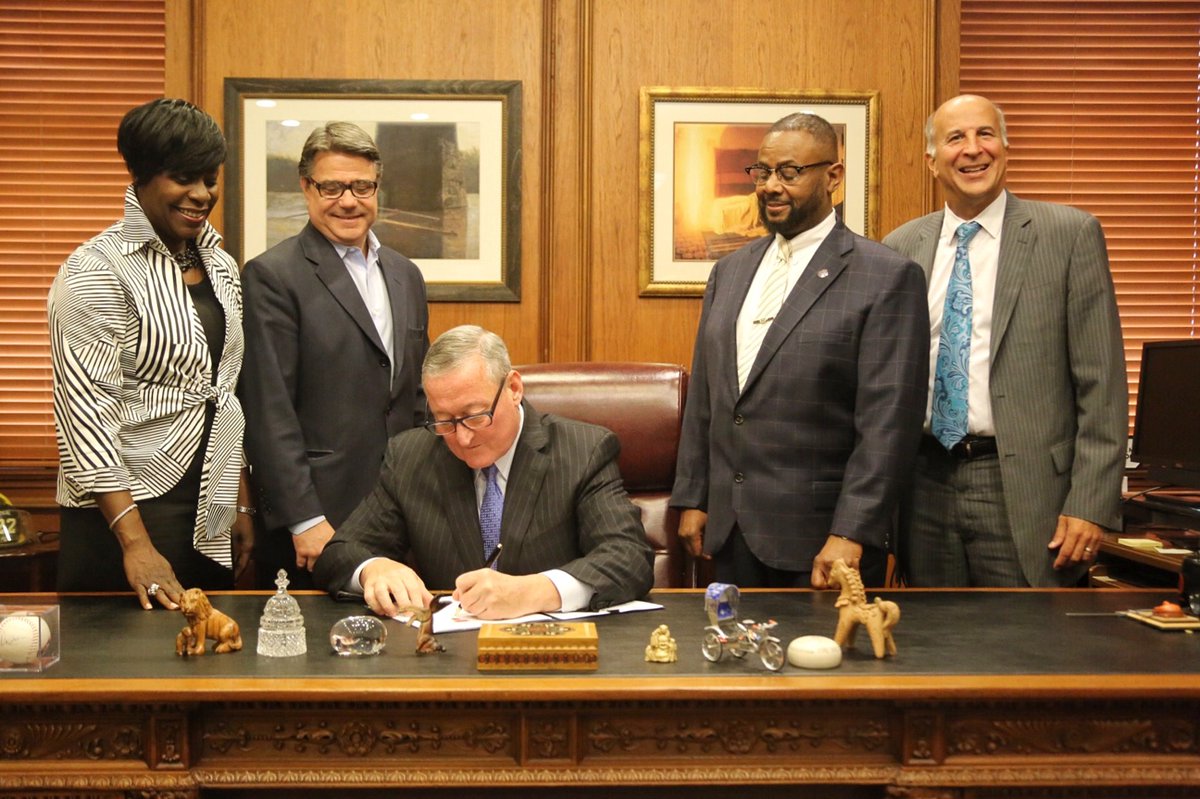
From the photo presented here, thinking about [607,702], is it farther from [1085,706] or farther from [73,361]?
[73,361]

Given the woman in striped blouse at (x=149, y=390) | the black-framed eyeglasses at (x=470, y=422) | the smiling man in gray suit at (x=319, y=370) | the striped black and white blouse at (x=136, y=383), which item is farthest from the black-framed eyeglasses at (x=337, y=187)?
the black-framed eyeglasses at (x=470, y=422)

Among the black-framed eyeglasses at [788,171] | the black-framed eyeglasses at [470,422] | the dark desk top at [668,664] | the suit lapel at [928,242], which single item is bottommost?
the dark desk top at [668,664]

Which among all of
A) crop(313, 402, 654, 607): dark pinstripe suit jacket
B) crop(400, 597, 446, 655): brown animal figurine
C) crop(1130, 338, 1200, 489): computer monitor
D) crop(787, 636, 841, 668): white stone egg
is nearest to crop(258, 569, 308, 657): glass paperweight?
crop(400, 597, 446, 655): brown animal figurine

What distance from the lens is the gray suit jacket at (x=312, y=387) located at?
2.76 meters

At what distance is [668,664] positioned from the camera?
182 cm

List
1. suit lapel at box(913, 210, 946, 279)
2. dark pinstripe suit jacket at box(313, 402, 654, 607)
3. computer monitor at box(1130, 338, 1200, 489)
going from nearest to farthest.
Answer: dark pinstripe suit jacket at box(313, 402, 654, 607) → suit lapel at box(913, 210, 946, 279) → computer monitor at box(1130, 338, 1200, 489)

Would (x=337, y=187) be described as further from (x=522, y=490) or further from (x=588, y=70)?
(x=588, y=70)

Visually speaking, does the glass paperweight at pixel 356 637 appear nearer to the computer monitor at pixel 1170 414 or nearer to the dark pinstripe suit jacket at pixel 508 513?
the dark pinstripe suit jacket at pixel 508 513

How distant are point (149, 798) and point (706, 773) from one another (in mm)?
831

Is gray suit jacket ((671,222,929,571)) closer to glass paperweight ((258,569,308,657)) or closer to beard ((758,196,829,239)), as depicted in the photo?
beard ((758,196,829,239))

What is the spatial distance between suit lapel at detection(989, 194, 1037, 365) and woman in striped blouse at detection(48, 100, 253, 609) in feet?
5.98

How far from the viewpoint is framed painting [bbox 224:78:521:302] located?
3998 millimetres

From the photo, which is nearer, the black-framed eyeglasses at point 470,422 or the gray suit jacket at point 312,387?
the black-framed eyeglasses at point 470,422

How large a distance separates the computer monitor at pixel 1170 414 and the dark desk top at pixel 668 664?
1680 millimetres
